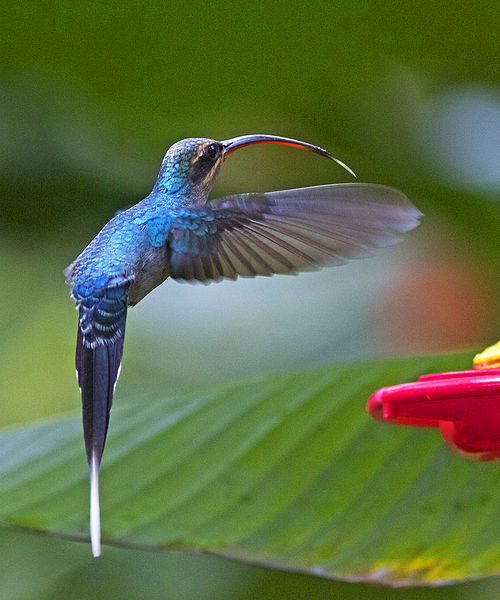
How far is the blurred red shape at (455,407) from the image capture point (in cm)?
113

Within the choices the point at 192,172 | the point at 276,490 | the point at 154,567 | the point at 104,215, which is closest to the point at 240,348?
the point at 104,215

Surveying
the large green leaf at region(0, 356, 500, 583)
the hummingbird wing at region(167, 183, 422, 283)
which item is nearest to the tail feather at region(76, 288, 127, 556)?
the hummingbird wing at region(167, 183, 422, 283)

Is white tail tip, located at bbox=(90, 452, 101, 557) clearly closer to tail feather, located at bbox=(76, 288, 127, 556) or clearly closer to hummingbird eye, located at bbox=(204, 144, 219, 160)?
tail feather, located at bbox=(76, 288, 127, 556)

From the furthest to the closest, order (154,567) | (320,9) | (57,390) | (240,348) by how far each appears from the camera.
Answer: (154,567) < (240,348) < (57,390) < (320,9)

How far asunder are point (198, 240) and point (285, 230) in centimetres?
13

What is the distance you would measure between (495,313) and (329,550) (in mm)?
1358

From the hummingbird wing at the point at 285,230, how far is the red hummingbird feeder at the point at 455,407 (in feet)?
0.64

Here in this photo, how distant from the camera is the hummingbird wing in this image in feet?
3.82

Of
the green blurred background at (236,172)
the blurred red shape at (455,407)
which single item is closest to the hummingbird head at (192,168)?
the blurred red shape at (455,407)

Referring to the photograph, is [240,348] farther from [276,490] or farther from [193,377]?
[276,490]

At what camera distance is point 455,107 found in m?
3.09

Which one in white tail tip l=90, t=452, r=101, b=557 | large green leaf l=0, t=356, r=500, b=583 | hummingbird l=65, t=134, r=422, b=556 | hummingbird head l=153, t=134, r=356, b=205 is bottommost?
large green leaf l=0, t=356, r=500, b=583

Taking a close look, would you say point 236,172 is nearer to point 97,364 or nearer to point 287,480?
point 287,480

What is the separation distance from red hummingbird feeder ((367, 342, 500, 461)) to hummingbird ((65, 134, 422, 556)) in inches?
7.8
